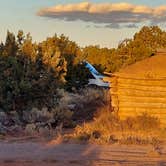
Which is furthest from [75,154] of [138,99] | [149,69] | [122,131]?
[149,69]

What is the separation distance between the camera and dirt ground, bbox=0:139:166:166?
12836 mm

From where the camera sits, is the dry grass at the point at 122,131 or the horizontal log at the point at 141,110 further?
the horizontal log at the point at 141,110

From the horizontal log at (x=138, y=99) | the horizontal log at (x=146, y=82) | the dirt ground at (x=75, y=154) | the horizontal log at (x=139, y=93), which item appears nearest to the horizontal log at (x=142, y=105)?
the horizontal log at (x=138, y=99)

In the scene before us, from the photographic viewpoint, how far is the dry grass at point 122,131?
17.5 meters

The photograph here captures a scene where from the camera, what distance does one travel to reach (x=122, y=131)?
20.7 metres

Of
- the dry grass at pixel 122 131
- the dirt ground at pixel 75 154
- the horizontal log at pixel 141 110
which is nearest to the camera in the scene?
the dirt ground at pixel 75 154

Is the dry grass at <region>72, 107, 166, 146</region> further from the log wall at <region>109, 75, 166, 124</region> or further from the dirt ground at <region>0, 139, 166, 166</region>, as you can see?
the dirt ground at <region>0, 139, 166, 166</region>

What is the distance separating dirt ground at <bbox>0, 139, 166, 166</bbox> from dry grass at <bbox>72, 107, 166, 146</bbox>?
1.02 m

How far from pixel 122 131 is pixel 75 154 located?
21.7 feet

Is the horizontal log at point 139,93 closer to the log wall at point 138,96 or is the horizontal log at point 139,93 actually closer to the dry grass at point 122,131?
the log wall at point 138,96

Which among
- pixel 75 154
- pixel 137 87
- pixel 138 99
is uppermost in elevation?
pixel 137 87

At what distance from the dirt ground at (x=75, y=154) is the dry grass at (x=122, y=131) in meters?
1.02

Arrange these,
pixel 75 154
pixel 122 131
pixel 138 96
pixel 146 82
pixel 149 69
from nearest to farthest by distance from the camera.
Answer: pixel 75 154
pixel 122 131
pixel 146 82
pixel 138 96
pixel 149 69

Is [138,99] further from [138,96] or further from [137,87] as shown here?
[137,87]
